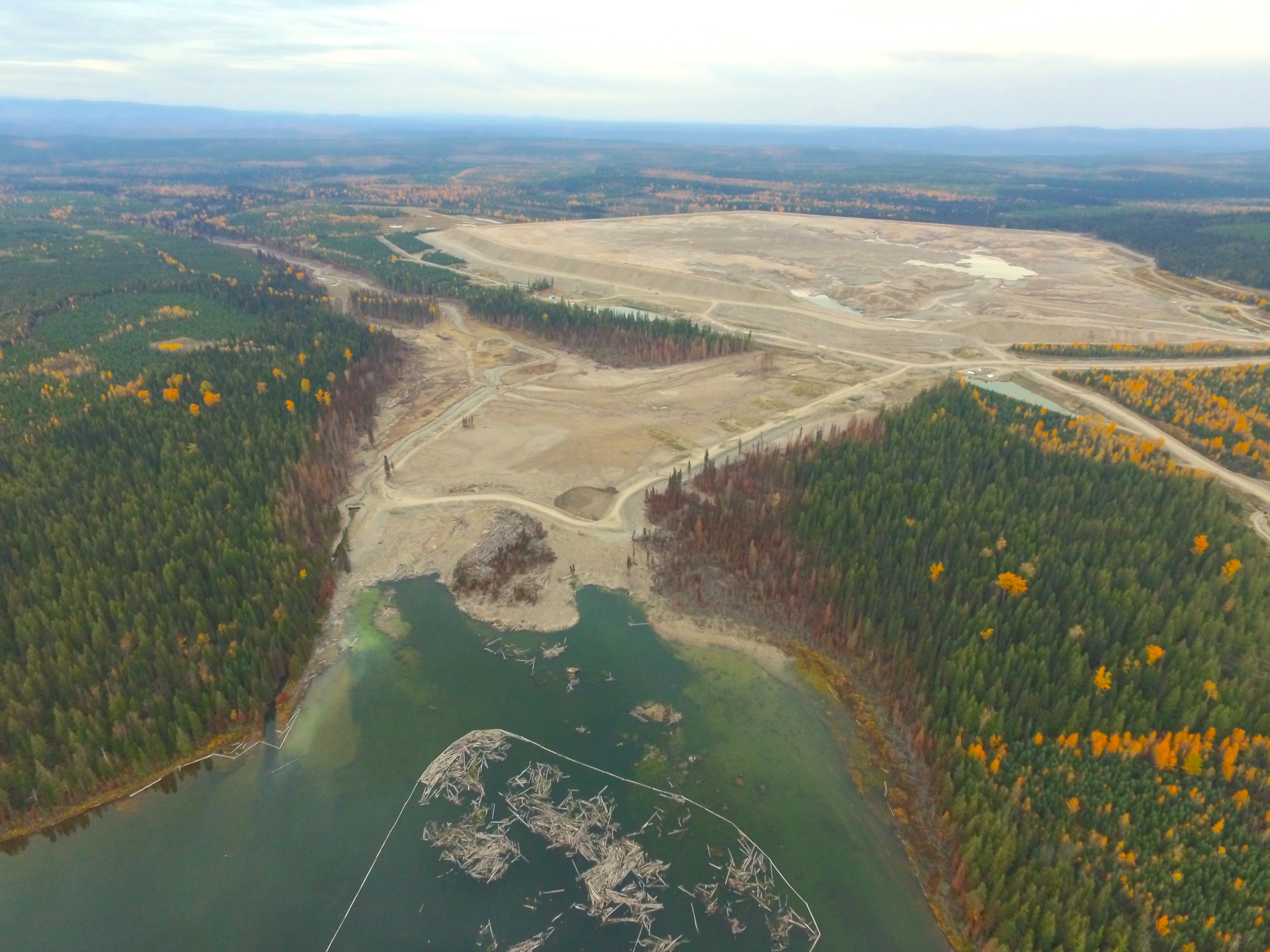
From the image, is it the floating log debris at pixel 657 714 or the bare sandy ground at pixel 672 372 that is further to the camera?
the bare sandy ground at pixel 672 372

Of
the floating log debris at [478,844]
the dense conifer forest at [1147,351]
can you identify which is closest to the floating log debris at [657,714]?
the floating log debris at [478,844]

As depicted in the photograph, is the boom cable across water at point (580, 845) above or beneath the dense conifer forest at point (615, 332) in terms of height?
beneath

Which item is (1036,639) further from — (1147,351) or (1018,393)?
(1147,351)

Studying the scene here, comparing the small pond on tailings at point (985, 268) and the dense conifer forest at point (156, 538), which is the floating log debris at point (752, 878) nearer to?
the dense conifer forest at point (156, 538)

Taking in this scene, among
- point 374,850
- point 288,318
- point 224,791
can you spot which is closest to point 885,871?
point 374,850

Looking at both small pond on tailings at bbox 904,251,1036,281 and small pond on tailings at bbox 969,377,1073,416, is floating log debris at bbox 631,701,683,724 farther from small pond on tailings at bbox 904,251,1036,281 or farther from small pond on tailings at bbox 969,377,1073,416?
small pond on tailings at bbox 904,251,1036,281

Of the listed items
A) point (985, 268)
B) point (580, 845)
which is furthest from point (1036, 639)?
point (985, 268)
